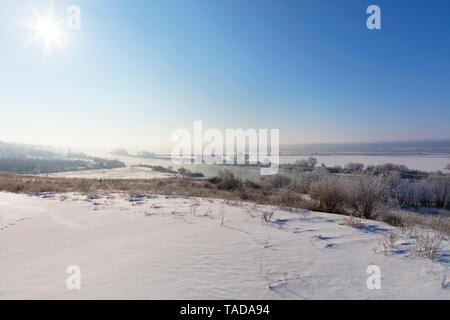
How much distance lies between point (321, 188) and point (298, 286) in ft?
18.3

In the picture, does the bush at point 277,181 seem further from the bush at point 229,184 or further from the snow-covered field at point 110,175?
the snow-covered field at point 110,175

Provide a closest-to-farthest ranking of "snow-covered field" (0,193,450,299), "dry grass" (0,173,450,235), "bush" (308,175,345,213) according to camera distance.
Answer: "snow-covered field" (0,193,450,299) < "dry grass" (0,173,450,235) < "bush" (308,175,345,213)

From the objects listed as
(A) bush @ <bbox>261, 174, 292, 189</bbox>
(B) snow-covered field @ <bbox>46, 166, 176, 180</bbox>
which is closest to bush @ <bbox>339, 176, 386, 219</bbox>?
(A) bush @ <bbox>261, 174, 292, 189</bbox>

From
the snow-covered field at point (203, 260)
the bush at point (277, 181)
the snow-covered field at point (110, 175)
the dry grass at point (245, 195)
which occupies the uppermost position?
the snow-covered field at point (203, 260)

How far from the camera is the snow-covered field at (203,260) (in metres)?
1.77

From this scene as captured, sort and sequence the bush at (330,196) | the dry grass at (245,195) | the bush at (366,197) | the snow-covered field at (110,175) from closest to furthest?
1. the dry grass at (245,195)
2. the bush at (366,197)
3. the bush at (330,196)
4. the snow-covered field at (110,175)

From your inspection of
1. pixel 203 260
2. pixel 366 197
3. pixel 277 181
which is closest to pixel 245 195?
pixel 366 197

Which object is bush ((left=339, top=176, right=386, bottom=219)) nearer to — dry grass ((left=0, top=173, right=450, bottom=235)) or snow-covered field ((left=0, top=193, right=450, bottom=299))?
dry grass ((left=0, top=173, right=450, bottom=235))

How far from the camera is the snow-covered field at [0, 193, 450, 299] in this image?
5.82 ft

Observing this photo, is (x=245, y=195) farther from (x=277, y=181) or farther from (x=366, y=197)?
(x=277, y=181)

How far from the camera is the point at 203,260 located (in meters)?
2.38

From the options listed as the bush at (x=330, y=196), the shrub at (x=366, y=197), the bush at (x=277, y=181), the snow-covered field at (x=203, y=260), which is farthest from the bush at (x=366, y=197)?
the bush at (x=277, y=181)
